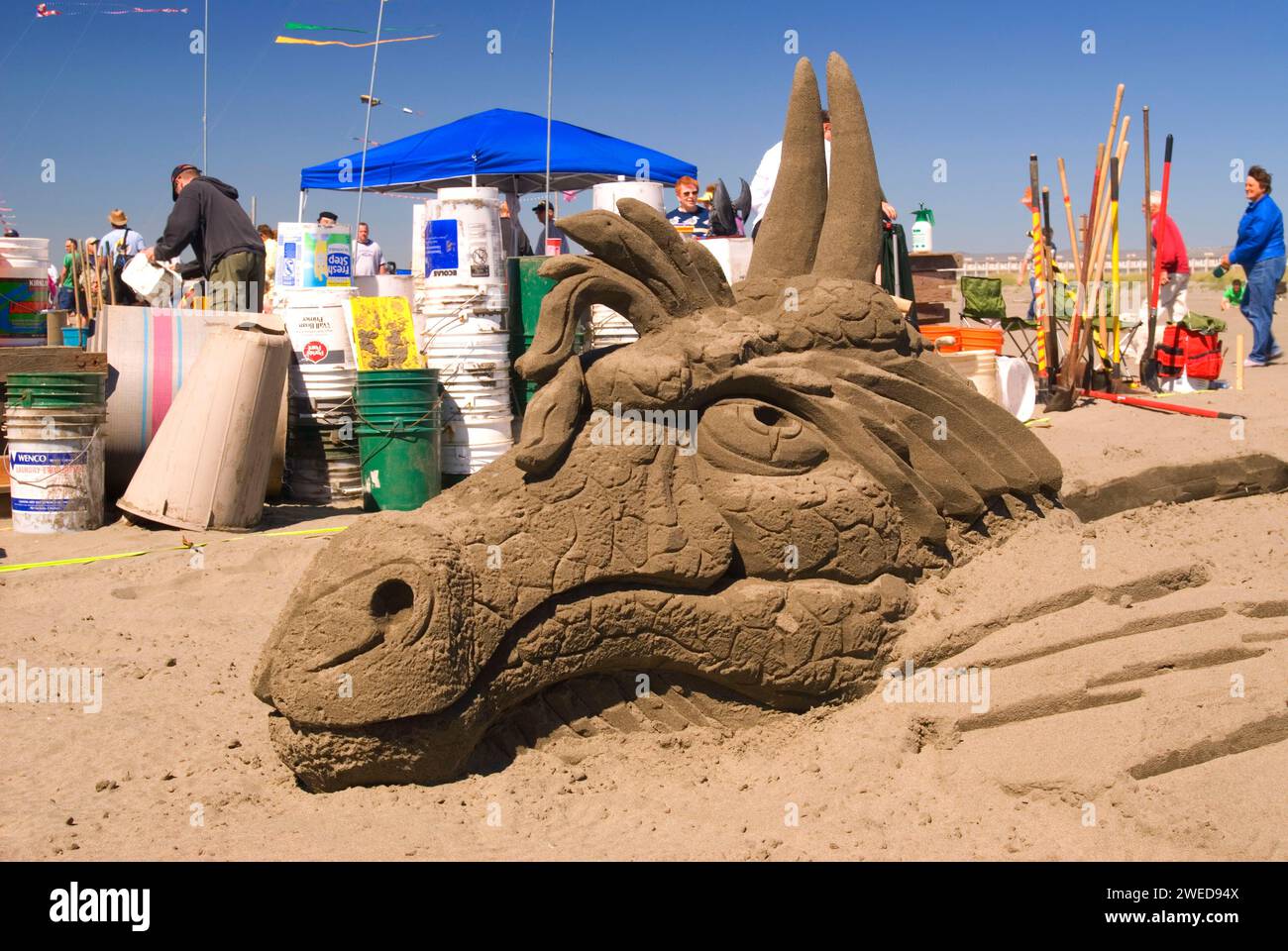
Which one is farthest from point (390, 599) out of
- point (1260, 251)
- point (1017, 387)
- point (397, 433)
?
point (1260, 251)

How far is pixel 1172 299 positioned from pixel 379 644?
1067cm

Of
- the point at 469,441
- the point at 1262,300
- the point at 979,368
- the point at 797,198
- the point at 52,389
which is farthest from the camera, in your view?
the point at 1262,300

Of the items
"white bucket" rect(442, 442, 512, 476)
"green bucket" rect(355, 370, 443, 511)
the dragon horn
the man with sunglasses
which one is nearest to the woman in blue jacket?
the man with sunglasses

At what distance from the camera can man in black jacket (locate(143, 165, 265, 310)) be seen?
8.85 metres

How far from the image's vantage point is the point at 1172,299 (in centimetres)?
1184

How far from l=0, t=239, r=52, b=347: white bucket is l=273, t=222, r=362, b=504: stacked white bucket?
6.72 feet

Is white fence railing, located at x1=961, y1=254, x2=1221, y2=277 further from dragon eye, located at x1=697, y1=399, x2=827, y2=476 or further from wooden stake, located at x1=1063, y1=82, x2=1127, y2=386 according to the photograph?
dragon eye, located at x1=697, y1=399, x2=827, y2=476

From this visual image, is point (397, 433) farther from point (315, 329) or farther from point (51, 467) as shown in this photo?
point (51, 467)

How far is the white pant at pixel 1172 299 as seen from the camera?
11644 millimetres

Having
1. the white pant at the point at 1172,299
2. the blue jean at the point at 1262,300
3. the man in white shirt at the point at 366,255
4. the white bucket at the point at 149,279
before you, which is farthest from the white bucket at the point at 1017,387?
the man in white shirt at the point at 366,255

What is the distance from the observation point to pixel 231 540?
21.1 ft

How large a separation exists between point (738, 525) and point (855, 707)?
660mm

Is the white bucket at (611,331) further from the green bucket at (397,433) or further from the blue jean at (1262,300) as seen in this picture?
the blue jean at (1262,300)

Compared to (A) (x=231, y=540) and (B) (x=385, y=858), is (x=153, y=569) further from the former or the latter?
(B) (x=385, y=858)
